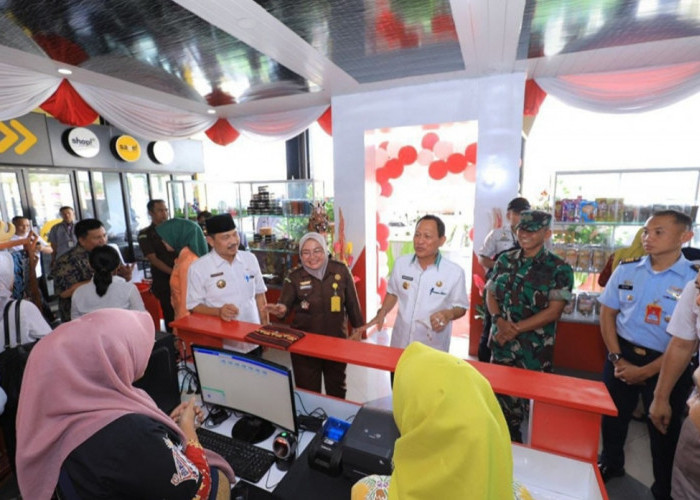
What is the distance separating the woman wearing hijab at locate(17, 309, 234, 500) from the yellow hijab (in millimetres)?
658

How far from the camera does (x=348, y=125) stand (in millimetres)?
4266

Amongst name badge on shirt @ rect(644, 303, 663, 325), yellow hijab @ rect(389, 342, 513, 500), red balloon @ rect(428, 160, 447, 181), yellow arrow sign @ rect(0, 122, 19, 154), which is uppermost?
yellow arrow sign @ rect(0, 122, 19, 154)

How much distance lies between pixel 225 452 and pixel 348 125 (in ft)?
12.3

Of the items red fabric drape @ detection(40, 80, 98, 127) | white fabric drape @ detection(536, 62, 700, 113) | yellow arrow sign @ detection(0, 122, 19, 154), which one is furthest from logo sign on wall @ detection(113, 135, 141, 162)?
white fabric drape @ detection(536, 62, 700, 113)

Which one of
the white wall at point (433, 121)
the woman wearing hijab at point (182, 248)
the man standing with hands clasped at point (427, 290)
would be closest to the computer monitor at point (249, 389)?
the man standing with hands clasped at point (427, 290)

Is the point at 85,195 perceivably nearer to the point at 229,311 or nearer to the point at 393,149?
the point at 393,149

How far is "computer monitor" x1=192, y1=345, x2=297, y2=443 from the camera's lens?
140 centimetres

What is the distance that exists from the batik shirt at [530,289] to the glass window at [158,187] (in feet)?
23.8

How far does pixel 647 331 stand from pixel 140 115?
5216mm

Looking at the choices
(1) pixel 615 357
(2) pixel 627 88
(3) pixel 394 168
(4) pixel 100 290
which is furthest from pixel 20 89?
(2) pixel 627 88

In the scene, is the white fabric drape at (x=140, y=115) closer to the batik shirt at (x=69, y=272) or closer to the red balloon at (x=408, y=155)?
the batik shirt at (x=69, y=272)

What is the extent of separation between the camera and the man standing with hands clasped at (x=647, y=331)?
1890 mm

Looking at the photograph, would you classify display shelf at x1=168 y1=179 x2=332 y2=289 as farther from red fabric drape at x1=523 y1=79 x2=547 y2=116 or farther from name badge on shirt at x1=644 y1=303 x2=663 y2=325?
name badge on shirt at x1=644 y1=303 x2=663 y2=325

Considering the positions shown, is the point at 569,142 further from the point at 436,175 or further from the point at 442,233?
the point at 442,233
